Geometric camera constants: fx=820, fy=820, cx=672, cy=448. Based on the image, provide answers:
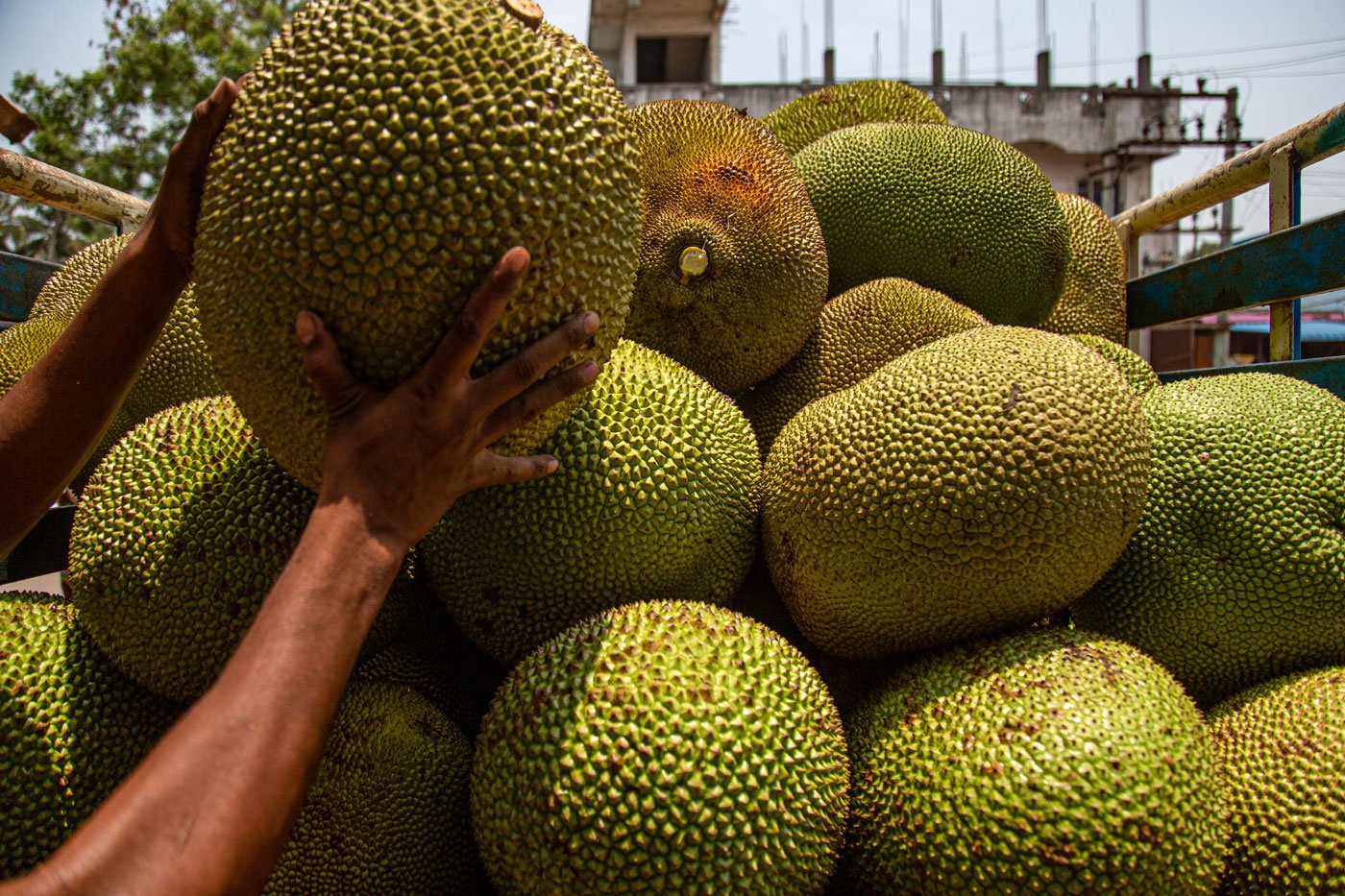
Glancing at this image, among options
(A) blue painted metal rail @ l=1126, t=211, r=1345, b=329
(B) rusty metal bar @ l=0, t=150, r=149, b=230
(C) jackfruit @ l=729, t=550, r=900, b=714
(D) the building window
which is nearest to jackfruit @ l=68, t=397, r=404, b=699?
(C) jackfruit @ l=729, t=550, r=900, b=714

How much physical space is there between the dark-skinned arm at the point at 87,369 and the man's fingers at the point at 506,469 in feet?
1.86

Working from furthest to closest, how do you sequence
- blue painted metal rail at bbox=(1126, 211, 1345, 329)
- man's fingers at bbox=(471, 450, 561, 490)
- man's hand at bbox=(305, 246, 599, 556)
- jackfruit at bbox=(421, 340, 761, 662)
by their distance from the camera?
blue painted metal rail at bbox=(1126, 211, 1345, 329)
jackfruit at bbox=(421, 340, 761, 662)
man's fingers at bbox=(471, 450, 561, 490)
man's hand at bbox=(305, 246, 599, 556)

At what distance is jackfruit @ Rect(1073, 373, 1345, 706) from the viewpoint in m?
1.30

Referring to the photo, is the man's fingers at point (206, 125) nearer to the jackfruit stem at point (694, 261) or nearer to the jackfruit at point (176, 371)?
the jackfruit at point (176, 371)

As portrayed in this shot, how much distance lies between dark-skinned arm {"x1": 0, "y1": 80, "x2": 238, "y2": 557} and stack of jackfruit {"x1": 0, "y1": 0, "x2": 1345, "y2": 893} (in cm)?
10

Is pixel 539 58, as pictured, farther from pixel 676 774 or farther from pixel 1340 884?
pixel 1340 884

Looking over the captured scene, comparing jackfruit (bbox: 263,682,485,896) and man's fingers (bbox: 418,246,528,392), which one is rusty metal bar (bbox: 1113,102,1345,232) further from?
jackfruit (bbox: 263,682,485,896)

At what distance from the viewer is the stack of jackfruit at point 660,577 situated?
93cm

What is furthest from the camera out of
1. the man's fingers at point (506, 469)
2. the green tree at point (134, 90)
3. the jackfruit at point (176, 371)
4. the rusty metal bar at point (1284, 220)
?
the green tree at point (134, 90)

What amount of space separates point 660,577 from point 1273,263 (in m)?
1.68

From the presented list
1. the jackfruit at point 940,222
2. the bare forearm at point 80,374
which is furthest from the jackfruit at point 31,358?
the jackfruit at point 940,222

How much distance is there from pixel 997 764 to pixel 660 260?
3.55ft

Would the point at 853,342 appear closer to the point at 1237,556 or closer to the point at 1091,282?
the point at 1237,556

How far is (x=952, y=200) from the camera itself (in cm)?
204
